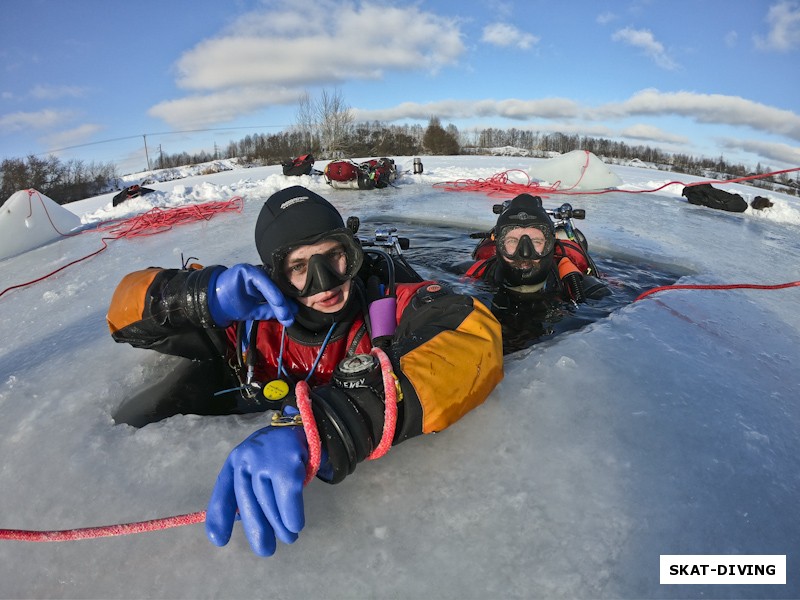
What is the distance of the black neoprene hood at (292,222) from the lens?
1.79 metres

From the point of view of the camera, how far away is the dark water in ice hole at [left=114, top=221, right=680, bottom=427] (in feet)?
6.21

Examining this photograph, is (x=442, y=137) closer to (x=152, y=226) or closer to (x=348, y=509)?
(x=152, y=226)

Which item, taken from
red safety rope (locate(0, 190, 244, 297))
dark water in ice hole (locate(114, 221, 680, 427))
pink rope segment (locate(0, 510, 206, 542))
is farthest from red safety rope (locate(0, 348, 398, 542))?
red safety rope (locate(0, 190, 244, 297))

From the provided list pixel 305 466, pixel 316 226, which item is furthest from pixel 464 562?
pixel 316 226

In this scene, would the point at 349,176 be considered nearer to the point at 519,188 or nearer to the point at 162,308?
the point at 519,188

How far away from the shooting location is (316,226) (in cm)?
181

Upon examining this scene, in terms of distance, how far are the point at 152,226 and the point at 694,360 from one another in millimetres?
6320

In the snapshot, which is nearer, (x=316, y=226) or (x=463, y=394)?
(x=463, y=394)

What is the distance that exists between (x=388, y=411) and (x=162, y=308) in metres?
1.04

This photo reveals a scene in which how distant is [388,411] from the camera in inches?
45.7

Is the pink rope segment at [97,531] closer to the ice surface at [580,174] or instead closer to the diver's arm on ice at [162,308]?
the diver's arm on ice at [162,308]

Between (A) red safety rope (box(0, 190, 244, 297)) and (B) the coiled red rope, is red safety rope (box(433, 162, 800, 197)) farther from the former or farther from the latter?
(A) red safety rope (box(0, 190, 244, 297))

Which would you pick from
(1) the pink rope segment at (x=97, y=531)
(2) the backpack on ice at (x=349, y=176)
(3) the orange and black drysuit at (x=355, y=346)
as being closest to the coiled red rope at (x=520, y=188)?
(2) the backpack on ice at (x=349, y=176)

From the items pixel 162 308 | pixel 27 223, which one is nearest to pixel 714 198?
pixel 162 308
